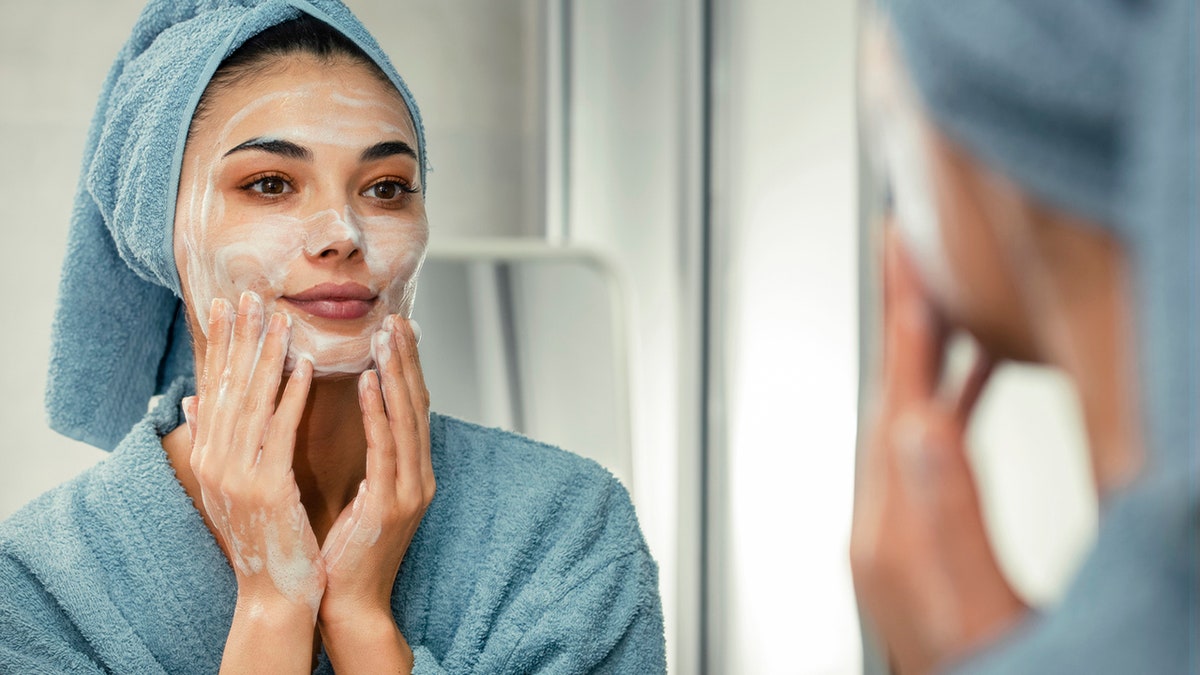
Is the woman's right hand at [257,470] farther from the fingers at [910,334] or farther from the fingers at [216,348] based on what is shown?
the fingers at [910,334]

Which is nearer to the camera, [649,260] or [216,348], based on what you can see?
[216,348]

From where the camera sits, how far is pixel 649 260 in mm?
1593

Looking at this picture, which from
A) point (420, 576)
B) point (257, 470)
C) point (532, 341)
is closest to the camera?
point (257, 470)

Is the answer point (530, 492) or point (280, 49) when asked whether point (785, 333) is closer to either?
point (530, 492)

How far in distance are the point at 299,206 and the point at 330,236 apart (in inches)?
1.3

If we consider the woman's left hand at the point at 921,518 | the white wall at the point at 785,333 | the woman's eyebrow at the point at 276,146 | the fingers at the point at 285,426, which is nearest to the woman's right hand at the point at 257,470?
the fingers at the point at 285,426

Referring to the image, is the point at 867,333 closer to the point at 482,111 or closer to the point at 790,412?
the point at 790,412

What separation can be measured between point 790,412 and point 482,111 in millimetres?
574

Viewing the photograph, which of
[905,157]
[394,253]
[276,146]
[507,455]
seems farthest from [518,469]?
[905,157]

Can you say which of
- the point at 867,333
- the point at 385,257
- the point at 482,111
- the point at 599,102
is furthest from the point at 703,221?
the point at 385,257

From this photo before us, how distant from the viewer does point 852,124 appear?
1.22 meters

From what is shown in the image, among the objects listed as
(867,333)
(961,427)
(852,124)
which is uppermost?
(852,124)

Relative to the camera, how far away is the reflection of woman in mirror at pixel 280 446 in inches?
30.7

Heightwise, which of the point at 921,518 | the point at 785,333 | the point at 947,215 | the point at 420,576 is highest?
the point at 947,215
